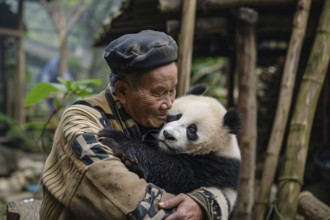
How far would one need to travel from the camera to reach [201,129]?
2732 millimetres

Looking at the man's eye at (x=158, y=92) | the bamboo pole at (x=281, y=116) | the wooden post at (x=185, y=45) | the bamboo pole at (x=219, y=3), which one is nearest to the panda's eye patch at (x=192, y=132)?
the man's eye at (x=158, y=92)

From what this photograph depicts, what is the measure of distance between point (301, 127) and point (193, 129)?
5.72ft

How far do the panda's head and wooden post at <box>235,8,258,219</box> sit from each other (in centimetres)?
216

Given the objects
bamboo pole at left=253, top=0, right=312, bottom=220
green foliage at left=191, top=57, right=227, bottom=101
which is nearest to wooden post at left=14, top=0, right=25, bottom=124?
green foliage at left=191, top=57, right=227, bottom=101

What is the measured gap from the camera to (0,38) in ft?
42.0

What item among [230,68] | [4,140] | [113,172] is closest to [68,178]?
[113,172]

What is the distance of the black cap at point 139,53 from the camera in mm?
2277

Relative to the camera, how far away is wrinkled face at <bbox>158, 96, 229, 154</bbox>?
2.65 metres

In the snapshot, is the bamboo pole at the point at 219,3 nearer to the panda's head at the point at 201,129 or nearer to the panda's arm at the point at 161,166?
the panda's head at the point at 201,129

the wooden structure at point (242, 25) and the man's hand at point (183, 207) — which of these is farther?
the wooden structure at point (242, 25)

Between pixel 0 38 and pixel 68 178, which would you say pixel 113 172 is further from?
pixel 0 38

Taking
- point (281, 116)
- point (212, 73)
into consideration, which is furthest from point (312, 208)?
point (212, 73)

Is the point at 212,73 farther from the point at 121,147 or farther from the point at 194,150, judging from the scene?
the point at 121,147

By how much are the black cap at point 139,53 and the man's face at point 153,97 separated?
0.19 feet
